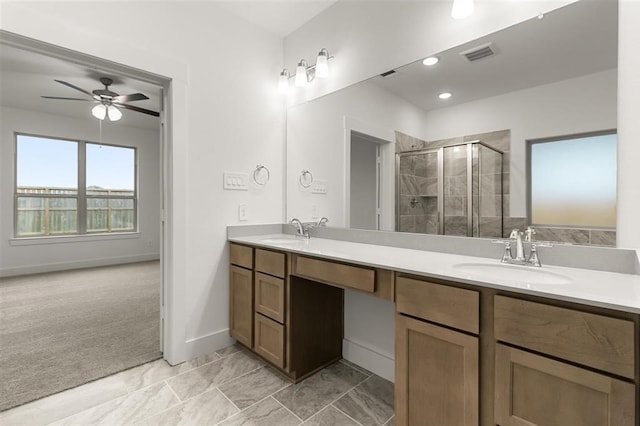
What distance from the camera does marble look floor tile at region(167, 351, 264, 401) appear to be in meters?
1.78

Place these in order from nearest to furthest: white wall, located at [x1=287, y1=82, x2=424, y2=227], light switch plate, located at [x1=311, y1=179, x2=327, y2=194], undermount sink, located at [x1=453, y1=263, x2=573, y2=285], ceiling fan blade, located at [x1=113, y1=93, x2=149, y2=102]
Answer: undermount sink, located at [x1=453, y1=263, x2=573, y2=285]
white wall, located at [x1=287, y1=82, x2=424, y2=227]
light switch plate, located at [x1=311, y1=179, x2=327, y2=194]
ceiling fan blade, located at [x1=113, y1=93, x2=149, y2=102]

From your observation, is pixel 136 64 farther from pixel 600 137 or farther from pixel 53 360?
pixel 600 137

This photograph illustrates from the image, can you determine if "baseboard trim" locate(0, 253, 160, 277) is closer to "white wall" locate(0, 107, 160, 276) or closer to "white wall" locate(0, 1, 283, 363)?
"white wall" locate(0, 107, 160, 276)

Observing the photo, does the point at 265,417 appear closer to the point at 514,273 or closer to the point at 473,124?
the point at 514,273

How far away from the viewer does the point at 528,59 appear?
56.7 inches

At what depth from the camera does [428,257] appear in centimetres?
153

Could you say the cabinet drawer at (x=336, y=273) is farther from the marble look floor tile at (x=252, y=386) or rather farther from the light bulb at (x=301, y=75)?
the light bulb at (x=301, y=75)

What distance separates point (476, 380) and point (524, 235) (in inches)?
29.2

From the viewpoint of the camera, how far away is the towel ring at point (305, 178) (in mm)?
2551

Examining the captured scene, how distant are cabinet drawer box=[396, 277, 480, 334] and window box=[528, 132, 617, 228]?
26.1 inches

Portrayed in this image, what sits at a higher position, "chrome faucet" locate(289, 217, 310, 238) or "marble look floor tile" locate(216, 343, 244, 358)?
"chrome faucet" locate(289, 217, 310, 238)

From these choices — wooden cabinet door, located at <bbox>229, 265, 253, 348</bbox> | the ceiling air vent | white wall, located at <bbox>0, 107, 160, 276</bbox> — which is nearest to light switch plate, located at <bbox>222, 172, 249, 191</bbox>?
wooden cabinet door, located at <bbox>229, 265, 253, 348</bbox>

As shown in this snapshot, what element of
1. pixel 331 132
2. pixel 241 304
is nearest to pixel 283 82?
pixel 331 132

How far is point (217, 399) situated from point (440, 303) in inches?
53.7
